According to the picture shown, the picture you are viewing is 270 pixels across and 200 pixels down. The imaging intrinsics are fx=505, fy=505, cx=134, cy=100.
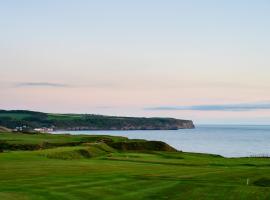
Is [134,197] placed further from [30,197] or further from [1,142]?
A: [1,142]

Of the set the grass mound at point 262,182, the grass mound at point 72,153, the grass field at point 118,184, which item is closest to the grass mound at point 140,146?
the grass mound at point 72,153

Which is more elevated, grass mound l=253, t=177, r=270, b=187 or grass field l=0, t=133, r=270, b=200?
Result: grass mound l=253, t=177, r=270, b=187

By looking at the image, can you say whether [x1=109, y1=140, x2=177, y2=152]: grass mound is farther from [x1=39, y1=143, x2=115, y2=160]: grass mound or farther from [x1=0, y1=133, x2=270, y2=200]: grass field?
[x1=0, y1=133, x2=270, y2=200]: grass field

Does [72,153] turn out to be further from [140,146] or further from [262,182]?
[262,182]

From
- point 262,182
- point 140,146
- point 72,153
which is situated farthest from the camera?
point 140,146

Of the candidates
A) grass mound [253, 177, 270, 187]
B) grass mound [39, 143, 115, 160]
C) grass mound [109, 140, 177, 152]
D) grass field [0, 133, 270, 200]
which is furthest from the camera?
grass mound [109, 140, 177, 152]

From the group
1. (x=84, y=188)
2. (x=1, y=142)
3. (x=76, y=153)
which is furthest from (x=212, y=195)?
(x=1, y=142)

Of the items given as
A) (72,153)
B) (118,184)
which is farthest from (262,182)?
(72,153)

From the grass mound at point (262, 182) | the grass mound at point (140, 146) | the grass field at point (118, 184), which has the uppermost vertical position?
the grass mound at point (140, 146)

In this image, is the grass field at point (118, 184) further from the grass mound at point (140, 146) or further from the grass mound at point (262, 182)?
the grass mound at point (140, 146)

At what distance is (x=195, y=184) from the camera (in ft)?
120

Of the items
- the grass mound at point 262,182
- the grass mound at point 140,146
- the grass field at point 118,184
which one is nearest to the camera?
the grass field at point 118,184

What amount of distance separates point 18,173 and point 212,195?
17.3 metres

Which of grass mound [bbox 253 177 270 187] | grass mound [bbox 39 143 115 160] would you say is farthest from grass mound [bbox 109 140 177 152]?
Result: grass mound [bbox 253 177 270 187]
